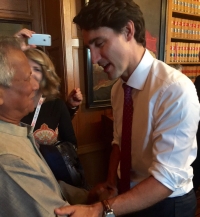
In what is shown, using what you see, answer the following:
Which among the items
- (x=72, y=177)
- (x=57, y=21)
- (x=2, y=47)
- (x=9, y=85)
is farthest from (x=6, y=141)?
(x=57, y=21)

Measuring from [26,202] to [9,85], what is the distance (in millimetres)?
341

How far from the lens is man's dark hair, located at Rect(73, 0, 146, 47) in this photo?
84cm

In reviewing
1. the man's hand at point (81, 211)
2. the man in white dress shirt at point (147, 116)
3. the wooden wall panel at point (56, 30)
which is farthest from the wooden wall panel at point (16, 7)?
the man's hand at point (81, 211)

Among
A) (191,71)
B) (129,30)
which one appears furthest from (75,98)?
(191,71)

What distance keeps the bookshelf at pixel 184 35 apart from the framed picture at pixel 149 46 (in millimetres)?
104

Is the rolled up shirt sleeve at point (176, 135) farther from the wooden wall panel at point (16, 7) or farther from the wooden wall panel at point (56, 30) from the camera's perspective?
the wooden wall panel at point (16, 7)

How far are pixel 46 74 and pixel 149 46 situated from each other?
1219 millimetres

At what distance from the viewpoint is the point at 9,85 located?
64cm

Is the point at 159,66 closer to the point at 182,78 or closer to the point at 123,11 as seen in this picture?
the point at 182,78

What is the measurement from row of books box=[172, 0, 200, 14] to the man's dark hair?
1694 mm

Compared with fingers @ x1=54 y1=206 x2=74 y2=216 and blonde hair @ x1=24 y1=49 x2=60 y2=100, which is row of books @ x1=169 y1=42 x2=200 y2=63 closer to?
blonde hair @ x1=24 y1=49 x2=60 y2=100

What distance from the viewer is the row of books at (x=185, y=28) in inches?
92.9

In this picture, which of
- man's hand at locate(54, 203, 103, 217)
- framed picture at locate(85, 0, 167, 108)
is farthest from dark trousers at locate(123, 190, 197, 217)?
framed picture at locate(85, 0, 167, 108)

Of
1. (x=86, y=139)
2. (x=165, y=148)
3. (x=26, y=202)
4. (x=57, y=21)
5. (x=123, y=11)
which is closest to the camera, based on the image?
(x=26, y=202)
